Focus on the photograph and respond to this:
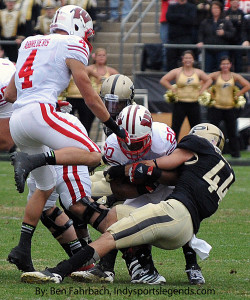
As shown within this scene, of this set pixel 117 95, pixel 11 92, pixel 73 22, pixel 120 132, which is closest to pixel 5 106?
pixel 11 92

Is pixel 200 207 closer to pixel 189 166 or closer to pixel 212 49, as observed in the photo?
pixel 189 166

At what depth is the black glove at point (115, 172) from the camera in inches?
227

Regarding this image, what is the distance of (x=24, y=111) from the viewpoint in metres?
5.75

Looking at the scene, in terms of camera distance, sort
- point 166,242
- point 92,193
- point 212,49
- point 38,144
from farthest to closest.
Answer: point 212,49 → point 92,193 → point 38,144 → point 166,242

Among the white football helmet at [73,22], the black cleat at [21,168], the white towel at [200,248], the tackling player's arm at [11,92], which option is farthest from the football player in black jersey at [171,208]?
the white football helmet at [73,22]

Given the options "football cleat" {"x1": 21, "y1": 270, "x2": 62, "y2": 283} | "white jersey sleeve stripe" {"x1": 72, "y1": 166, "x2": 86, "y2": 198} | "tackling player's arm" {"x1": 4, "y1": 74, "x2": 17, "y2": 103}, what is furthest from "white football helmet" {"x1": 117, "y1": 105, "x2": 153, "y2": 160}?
"football cleat" {"x1": 21, "y1": 270, "x2": 62, "y2": 283}

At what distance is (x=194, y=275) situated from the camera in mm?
5688

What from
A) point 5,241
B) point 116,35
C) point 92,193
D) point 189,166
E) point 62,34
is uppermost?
point 62,34

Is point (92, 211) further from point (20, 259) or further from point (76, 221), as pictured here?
point (20, 259)

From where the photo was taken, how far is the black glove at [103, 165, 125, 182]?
5766 mm

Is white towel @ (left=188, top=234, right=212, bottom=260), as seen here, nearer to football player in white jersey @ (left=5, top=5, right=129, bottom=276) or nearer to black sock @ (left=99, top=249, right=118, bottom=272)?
black sock @ (left=99, top=249, right=118, bottom=272)

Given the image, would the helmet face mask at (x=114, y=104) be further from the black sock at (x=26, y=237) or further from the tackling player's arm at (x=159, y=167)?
the black sock at (x=26, y=237)

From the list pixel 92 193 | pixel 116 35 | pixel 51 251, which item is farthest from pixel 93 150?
pixel 116 35

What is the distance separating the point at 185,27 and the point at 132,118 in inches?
384
